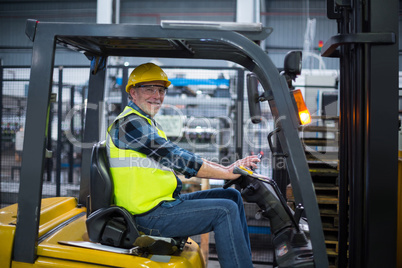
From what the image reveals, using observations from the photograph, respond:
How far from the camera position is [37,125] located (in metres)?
2.43

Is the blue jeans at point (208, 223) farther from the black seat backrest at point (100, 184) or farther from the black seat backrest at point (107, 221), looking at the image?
the black seat backrest at point (100, 184)

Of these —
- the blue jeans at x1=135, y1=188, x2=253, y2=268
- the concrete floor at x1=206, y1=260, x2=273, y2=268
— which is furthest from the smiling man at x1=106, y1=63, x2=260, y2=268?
the concrete floor at x1=206, y1=260, x2=273, y2=268

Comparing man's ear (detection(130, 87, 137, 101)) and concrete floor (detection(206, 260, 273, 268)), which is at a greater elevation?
man's ear (detection(130, 87, 137, 101))

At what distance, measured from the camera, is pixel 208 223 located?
8.70 ft

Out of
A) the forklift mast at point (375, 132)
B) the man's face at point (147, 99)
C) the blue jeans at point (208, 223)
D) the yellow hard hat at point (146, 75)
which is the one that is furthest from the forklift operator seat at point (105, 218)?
the forklift mast at point (375, 132)

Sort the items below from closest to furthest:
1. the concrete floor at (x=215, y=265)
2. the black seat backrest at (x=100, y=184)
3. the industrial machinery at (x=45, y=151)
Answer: the industrial machinery at (x=45, y=151) → the black seat backrest at (x=100, y=184) → the concrete floor at (x=215, y=265)

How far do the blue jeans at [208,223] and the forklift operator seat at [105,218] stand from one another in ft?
0.37

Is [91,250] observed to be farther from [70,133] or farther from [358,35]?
[70,133]

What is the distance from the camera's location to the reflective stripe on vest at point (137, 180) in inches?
106

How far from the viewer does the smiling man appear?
2.62 m

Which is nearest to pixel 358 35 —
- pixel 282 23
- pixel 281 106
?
pixel 281 106

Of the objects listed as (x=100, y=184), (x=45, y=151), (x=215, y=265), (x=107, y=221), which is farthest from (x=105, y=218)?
(x=215, y=265)

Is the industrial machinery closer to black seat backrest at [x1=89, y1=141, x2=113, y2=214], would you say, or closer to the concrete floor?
black seat backrest at [x1=89, y1=141, x2=113, y2=214]

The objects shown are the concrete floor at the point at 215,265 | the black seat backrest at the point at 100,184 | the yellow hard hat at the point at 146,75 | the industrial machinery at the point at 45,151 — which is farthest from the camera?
the concrete floor at the point at 215,265
